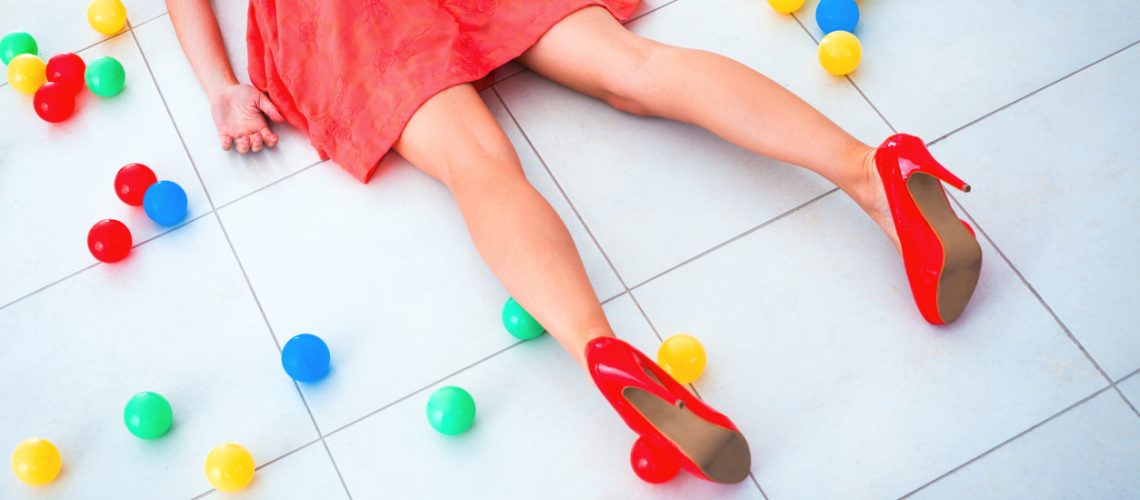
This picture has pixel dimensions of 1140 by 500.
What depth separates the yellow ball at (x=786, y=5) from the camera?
70.9 inches

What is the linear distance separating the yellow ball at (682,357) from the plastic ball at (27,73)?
123 centimetres

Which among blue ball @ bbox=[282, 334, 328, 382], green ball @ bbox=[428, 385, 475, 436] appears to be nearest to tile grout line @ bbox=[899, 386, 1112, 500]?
green ball @ bbox=[428, 385, 475, 436]

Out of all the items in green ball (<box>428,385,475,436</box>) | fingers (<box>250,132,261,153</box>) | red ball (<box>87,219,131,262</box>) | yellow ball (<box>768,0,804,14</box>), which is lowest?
green ball (<box>428,385,475,436</box>)

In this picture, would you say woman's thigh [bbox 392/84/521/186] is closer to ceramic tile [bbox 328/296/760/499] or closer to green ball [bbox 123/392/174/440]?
ceramic tile [bbox 328/296/760/499]

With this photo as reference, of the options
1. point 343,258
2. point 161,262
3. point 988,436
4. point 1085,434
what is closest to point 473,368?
point 343,258

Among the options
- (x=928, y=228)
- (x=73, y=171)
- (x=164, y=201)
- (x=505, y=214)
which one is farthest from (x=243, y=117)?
(x=928, y=228)

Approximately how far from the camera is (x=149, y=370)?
1.55m

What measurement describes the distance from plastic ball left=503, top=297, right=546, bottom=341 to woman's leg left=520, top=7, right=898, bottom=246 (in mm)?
377

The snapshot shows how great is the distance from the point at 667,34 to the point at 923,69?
1.38 feet

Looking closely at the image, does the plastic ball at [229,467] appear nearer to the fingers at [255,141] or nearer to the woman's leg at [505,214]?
the woman's leg at [505,214]

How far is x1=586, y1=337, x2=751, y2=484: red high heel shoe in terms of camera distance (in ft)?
4.02

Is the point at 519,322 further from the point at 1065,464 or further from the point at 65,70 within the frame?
the point at 65,70

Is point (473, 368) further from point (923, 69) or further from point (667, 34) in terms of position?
point (923, 69)

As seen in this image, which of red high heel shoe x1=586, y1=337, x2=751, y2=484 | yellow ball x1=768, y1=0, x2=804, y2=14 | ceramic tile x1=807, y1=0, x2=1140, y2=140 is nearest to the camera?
red high heel shoe x1=586, y1=337, x2=751, y2=484
